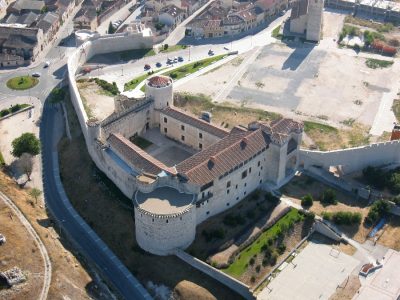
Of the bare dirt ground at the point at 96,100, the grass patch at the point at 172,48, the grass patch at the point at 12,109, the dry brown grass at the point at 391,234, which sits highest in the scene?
the grass patch at the point at 172,48

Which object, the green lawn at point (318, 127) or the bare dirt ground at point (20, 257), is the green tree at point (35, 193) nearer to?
the bare dirt ground at point (20, 257)

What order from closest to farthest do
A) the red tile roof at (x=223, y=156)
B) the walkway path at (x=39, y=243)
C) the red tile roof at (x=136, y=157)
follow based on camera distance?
the walkway path at (x=39, y=243) → the red tile roof at (x=223, y=156) → the red tile roof at (x=136, y=157)

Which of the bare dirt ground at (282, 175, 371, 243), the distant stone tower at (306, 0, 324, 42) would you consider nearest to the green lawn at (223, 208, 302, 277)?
the bare dirt ground at (282, 175, 371, 243)

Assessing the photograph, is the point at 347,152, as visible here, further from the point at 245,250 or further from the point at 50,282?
the point at 50,282

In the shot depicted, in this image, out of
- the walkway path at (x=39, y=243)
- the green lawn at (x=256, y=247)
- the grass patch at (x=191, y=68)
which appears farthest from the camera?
the grass patch at (x=191, y=68)

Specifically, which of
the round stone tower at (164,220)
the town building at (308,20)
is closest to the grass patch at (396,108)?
the town building at (308,20)

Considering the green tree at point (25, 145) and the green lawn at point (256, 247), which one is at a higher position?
the green tree at point (25, 145)
